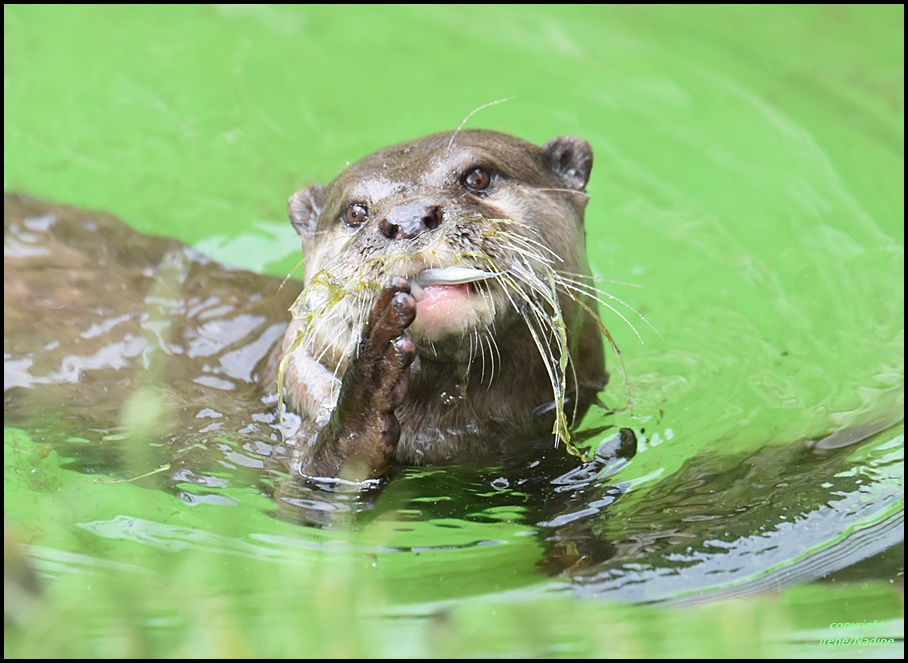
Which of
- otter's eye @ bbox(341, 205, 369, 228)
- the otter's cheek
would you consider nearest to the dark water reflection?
the otter's cheek

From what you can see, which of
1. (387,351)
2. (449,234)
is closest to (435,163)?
(449,234)

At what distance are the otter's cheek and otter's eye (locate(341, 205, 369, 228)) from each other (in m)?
0.50

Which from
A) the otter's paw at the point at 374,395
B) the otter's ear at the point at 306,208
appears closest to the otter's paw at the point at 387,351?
the otter's paw at the point at 374,395

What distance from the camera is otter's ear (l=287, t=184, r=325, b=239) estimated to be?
13.1 feet

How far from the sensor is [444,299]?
10.1ft

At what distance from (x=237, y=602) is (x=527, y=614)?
25.4 inches

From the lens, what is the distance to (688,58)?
7027 mm

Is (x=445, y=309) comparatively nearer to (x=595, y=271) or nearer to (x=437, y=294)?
(x=437, y=294)

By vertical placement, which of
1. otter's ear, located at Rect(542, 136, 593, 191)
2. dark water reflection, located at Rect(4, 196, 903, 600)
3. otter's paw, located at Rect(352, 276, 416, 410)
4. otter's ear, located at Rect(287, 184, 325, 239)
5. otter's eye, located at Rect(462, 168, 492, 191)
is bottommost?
dark water reflection, located at Rect(4, 196, 903, 600)

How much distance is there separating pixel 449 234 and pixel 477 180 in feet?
1.55

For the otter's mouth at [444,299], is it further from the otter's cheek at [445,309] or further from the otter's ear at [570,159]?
the otter's ear at [570,159]

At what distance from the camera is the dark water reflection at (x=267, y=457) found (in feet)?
10.1

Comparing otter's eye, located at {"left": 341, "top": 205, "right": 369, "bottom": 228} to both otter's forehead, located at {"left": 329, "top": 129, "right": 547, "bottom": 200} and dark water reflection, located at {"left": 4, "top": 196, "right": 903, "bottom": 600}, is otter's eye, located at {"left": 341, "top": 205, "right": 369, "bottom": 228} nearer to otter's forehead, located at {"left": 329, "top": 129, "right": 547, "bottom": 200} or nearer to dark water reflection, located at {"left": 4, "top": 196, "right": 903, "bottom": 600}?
otter's forehead, located at {"left": 329, "top": 129, "right": 547, "bottom": 200}

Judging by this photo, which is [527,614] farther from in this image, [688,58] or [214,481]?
[688,58]
